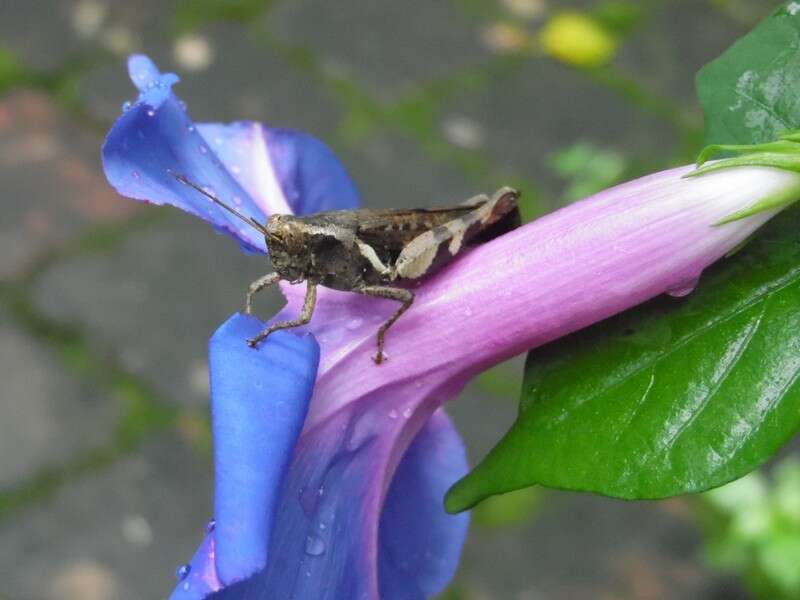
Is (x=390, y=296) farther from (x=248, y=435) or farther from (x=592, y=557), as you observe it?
(x=592, y=557)

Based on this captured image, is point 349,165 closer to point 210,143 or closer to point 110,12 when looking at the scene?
point 110,12

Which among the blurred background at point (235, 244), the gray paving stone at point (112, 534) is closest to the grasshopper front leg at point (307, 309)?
the blurred background at point (235, 244)

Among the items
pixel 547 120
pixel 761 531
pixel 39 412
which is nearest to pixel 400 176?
pixel 547 120

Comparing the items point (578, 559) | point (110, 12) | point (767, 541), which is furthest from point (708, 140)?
point (110, 12)

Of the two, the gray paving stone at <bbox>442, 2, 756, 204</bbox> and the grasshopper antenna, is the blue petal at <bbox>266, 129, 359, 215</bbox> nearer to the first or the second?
the grasshopper antenna

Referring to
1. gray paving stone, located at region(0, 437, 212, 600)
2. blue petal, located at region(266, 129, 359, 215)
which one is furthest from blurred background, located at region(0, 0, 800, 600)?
blue petal, located at region(266, 129, 359, 215)

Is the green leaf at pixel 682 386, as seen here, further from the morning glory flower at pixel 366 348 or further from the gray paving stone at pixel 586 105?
the gray paving stone at pixel 586 105

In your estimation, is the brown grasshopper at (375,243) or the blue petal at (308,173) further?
the blue petal at (308,173)
